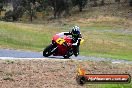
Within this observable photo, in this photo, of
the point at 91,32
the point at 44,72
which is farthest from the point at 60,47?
the point at 91,32

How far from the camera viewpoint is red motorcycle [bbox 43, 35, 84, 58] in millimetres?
24281

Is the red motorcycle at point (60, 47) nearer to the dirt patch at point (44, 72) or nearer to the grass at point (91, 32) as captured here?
the dirt patch at point (44, 72)

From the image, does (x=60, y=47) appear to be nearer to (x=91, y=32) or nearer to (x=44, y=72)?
(x=44, y=72)

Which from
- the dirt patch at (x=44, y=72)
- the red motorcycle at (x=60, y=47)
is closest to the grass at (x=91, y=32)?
the red motorcycle at (x=60, y=47)

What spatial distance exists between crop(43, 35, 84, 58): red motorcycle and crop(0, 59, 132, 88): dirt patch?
175 inches

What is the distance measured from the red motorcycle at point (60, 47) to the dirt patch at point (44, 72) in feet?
14.5

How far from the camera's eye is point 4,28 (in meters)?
45.0

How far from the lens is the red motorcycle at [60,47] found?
24281 millimetres

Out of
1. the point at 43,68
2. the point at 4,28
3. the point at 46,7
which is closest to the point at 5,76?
the point at 43,68

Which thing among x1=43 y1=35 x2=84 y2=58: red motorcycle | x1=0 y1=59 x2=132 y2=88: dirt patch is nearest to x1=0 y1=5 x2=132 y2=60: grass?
x1=43 y1=35 x2=84 y2=58: red motorcycle

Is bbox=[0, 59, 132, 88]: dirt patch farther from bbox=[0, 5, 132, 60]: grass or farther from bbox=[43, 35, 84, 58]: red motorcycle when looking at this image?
bbox=[0, 5, 132, 60]: grass

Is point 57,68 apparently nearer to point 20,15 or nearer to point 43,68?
point 43,68

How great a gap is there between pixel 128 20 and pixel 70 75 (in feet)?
227

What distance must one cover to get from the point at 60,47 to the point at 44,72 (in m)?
8.22
